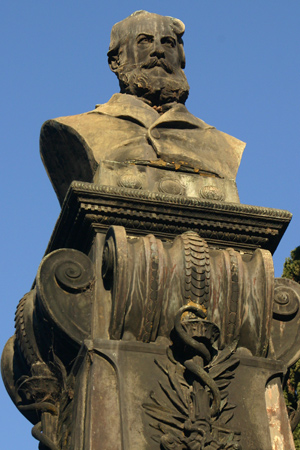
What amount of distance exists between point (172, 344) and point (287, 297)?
1110 mm

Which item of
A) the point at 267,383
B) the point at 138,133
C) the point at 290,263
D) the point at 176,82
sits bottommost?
the point at 267,383

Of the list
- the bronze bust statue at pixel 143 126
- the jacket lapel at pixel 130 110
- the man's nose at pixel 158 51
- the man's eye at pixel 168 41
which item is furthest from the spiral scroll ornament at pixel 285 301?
the man's eye at pixel 168 41

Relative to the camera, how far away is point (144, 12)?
31.6 feet

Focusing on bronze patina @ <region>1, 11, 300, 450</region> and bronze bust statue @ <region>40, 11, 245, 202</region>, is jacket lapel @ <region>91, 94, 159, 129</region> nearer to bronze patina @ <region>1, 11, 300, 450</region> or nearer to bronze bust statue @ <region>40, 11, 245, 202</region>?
bronze bust statue @ <region>40, 11, 245, 202</region>

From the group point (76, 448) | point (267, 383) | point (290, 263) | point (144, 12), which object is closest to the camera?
point (76, 448)

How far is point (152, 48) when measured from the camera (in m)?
9.34

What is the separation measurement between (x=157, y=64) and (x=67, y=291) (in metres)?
2.65

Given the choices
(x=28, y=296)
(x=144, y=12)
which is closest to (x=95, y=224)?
(x=28, y=296)

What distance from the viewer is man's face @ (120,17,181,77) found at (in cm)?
931

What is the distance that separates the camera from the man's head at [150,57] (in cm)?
927

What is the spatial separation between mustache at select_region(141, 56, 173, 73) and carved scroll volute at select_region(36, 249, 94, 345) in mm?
2276

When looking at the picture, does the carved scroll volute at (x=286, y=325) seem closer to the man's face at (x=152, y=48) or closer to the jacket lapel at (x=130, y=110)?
the jacket lapel at (x=130, y=110)

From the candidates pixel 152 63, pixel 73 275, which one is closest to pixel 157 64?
pixel 152 63

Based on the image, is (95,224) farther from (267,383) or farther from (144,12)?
(144,12)
